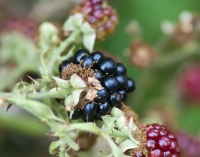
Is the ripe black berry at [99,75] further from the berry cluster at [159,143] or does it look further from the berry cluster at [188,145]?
the berry cluster at [188,145]

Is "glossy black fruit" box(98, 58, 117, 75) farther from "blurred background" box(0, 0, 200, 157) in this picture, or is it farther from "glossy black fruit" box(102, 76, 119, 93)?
"blurred background" box(0, 0, 200, 157)

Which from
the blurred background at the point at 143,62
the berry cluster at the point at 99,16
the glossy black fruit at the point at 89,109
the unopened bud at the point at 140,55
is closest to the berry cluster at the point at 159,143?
the glossy black fruit at the point at 89,109

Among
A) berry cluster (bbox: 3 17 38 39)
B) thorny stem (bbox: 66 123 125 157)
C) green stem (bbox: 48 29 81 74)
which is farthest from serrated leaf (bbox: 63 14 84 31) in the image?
berry cluster (bbox: 3 17 38 39)

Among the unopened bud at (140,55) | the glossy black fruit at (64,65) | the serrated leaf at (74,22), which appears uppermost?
the unopened bud at (140,55)

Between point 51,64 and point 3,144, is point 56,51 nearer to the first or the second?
point 51,64

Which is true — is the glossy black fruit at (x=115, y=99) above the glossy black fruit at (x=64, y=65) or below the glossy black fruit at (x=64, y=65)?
below

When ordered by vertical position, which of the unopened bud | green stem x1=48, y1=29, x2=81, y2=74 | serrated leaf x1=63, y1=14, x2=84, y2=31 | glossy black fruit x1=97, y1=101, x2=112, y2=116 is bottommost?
glossy black fruit x1=97, y1=101, x2=112, y2=116

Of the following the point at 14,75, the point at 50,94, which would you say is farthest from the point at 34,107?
the point at 14,75
